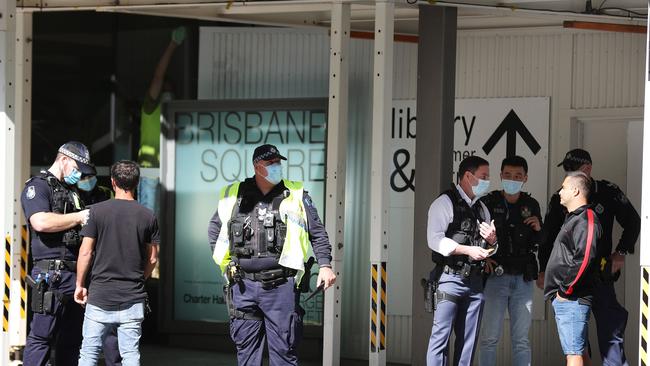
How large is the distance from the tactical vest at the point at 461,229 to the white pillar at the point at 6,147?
363 cm

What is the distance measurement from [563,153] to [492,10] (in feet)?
5.83

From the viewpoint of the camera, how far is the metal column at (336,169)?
34.4 ft

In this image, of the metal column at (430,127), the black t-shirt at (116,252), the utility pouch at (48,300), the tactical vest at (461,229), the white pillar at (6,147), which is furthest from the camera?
the metal column at (430,127)

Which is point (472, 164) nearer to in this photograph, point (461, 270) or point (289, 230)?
point (461, 270)

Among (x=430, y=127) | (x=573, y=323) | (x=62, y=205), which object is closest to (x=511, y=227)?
(x=430, y=127)

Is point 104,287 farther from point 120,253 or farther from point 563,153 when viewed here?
point 563,153

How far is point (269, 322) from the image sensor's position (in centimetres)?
871

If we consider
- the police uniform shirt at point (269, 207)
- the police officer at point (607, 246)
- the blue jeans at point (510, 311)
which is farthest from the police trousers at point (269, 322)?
the police officer at point (607, 246)

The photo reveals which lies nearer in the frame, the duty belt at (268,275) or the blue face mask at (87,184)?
the duty belt at (268,275)

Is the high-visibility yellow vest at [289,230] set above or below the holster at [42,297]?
above

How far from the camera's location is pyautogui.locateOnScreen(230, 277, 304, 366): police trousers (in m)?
8.66

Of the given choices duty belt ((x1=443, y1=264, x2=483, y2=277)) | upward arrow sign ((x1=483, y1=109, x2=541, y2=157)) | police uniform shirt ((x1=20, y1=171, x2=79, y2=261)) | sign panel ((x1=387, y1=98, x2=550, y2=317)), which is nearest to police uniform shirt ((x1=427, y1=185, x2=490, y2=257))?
duty belt ((x1=443, y1=264, x2=483, y2=277))

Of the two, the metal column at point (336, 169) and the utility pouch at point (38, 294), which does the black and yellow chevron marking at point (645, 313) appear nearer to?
the metal column at point (336, 169)

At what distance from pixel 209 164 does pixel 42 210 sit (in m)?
3.93
